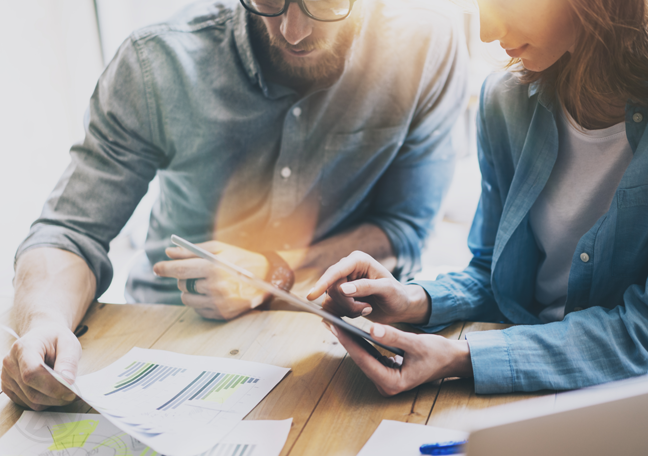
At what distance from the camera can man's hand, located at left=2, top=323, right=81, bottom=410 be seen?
701 millimetres

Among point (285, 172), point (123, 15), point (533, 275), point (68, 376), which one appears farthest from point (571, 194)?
point (123, 15)

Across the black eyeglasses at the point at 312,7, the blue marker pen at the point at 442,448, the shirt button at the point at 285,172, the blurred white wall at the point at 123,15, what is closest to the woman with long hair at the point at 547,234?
the blue marker pen at the point at 442,448

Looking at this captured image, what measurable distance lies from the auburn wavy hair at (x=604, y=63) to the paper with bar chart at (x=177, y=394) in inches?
26.1

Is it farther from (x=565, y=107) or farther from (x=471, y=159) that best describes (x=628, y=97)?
(x=471, y=159)

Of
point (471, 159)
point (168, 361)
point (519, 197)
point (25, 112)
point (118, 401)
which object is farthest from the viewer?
point (471, 159)

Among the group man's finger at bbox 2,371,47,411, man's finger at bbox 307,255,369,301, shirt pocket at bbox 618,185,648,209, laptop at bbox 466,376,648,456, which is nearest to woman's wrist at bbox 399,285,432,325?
man's finger at bbox 307,255,369,301

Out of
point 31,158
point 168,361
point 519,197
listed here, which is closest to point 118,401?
point 168,361

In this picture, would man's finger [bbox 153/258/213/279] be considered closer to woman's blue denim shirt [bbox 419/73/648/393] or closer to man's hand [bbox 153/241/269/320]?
man's hand [bbox 153/241/269/320]

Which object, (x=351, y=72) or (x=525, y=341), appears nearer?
(x=525, y=341)

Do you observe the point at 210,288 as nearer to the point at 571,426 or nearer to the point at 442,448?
the point at 442,448

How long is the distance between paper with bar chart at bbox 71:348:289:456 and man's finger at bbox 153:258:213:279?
6.3 inches

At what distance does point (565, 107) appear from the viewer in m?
0.86

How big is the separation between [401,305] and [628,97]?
0.48 metres

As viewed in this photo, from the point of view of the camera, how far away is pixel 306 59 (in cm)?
115
